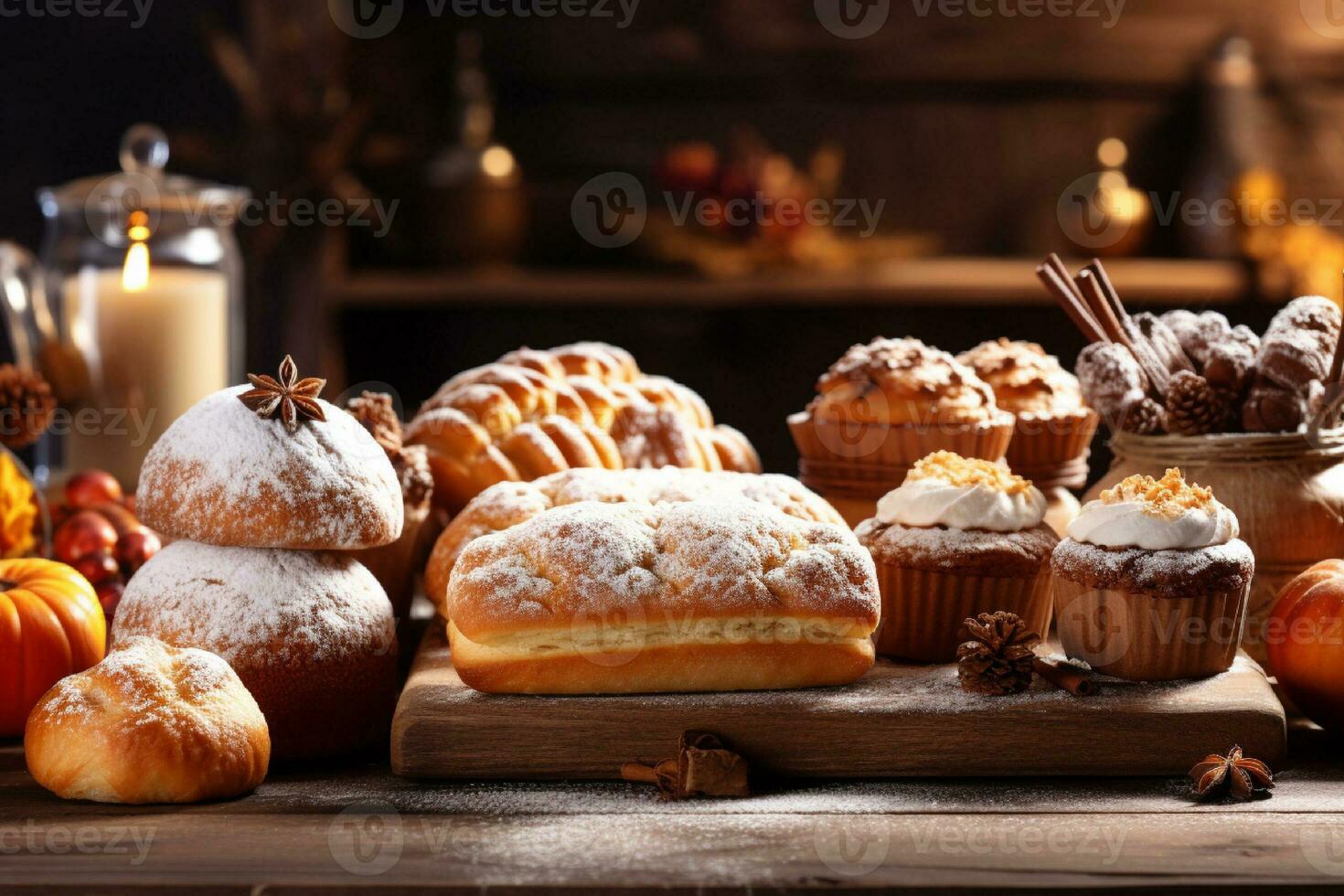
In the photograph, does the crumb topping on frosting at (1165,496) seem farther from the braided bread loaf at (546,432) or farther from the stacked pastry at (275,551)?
the stacked pastry at (275,551)

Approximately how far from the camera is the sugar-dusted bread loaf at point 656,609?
4.55 feet

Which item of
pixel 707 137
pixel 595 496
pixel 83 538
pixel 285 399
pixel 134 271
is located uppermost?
pixel 707 137

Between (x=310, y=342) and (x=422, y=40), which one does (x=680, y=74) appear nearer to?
(x=422, y=40)

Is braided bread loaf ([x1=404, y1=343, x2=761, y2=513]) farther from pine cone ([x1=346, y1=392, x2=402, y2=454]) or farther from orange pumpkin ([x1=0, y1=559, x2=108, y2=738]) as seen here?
orange pumpkin ([x1=0, y1=559, x2=108, y2=738])

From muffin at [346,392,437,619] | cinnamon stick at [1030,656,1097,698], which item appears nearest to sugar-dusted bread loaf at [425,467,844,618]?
muffin at [346,392,437,619]

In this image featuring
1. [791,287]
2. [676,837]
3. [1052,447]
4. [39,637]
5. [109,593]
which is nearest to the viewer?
[676,837]

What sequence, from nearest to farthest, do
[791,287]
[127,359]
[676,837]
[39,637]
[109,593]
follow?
[676,837], [39,637], [109,593], [127,359], [791,287]

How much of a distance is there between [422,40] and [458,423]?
330 centimetres

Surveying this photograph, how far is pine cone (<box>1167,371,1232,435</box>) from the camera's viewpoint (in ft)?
5.41

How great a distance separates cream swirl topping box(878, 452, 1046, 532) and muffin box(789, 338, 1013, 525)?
0.14 meters

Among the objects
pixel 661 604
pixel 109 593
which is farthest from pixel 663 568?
pixel 109 593

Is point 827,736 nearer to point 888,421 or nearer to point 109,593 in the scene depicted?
point 888,421

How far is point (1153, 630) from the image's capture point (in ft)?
4.76

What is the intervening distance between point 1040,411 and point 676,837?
0.92m
